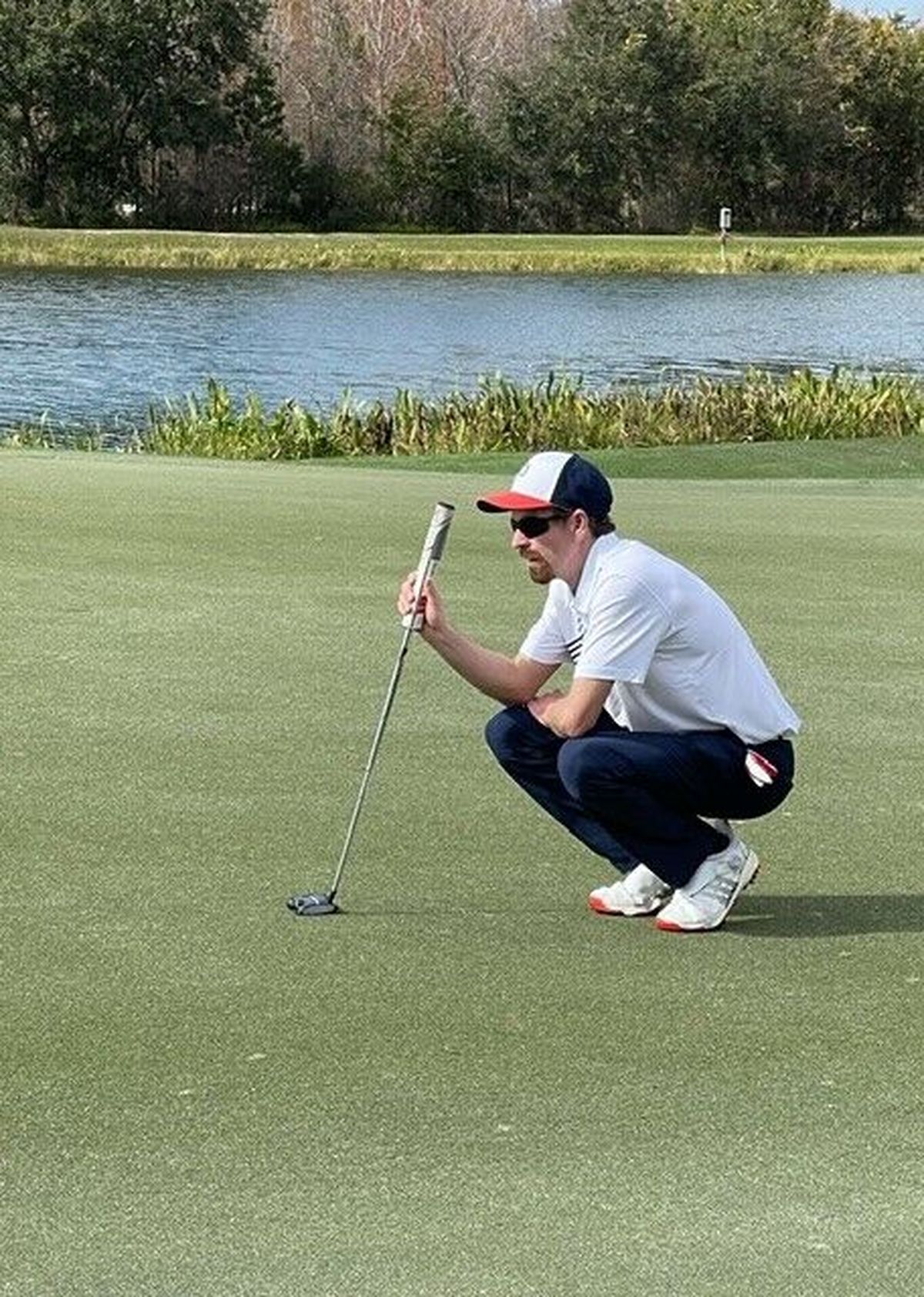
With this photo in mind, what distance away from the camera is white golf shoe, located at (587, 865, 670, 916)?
6043 millimetres

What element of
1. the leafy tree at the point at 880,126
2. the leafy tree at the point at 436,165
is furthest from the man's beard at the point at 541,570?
the leafy tree at the point at 880,126

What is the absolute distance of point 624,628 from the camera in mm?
5469

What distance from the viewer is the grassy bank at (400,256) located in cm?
6912

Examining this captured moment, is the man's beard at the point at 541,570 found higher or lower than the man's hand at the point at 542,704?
higher

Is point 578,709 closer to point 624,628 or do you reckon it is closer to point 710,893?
point 624,628

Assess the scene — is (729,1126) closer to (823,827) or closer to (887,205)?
(823,827)

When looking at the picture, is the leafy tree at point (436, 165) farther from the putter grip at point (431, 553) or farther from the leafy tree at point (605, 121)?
the putter grip at point (431, 553)

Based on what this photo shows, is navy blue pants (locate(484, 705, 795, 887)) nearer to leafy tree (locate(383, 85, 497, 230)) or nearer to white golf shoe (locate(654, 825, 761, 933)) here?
white golf shoe (locate(654, 825, 761, 933))

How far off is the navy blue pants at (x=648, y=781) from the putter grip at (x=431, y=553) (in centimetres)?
41

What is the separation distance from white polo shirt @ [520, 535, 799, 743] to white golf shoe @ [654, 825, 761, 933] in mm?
346

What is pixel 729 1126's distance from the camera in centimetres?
471

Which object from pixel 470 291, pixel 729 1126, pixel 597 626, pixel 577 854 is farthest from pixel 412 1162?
pixel 470 291

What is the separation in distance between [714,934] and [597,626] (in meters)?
0.95

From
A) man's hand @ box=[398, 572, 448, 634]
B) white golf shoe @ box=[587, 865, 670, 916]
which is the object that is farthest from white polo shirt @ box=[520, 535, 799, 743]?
white golf shoe @ box=[587, 865, 670, 916]
